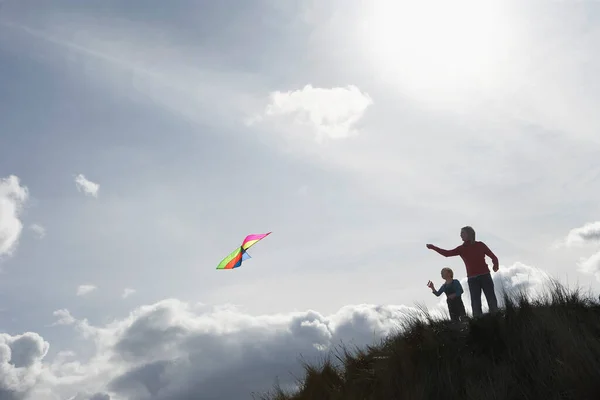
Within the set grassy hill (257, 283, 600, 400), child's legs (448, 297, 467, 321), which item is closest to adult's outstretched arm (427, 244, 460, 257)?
child's legs (448, 297, 467, 321)

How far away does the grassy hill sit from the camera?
6500mm

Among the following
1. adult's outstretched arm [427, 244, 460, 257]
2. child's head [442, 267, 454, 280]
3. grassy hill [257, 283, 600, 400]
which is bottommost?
grassy hill [257, 283, 600, 400]

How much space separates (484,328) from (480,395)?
2266 millimetres

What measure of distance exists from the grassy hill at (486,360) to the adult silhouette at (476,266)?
1.25 meters

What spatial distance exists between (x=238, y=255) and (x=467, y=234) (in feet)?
18.2

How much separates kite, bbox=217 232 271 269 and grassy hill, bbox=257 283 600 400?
3.75 m

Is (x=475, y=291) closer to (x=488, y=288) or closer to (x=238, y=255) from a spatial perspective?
(x=488, y=288)

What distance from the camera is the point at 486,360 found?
25.3 feet

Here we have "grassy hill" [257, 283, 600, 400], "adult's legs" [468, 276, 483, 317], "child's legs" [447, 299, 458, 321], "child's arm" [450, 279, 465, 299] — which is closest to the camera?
"grassy hill" [257, 283, 600, 400]

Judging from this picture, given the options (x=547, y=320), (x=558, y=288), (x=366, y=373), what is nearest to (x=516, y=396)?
(x=547, y=320)

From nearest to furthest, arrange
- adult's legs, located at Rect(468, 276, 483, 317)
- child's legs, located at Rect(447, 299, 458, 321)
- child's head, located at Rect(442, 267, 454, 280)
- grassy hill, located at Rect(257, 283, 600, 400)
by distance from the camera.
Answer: grassy hill, located at Rect(257, 283, 600, 400) → adult's legs, located at Rect(468, 276, 483, 317) → child's legs, located at Rect(447, 299, 458, 321) → child's head, located at Rect(442, 267, 454, 280)

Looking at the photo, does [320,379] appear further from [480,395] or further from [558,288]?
[558,288]

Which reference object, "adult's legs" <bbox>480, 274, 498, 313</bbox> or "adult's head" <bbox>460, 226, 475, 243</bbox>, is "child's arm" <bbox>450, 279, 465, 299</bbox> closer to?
"adult's legs" <bbox>480, 274, 498, 313</bbox>

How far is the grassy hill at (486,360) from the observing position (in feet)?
21.3
